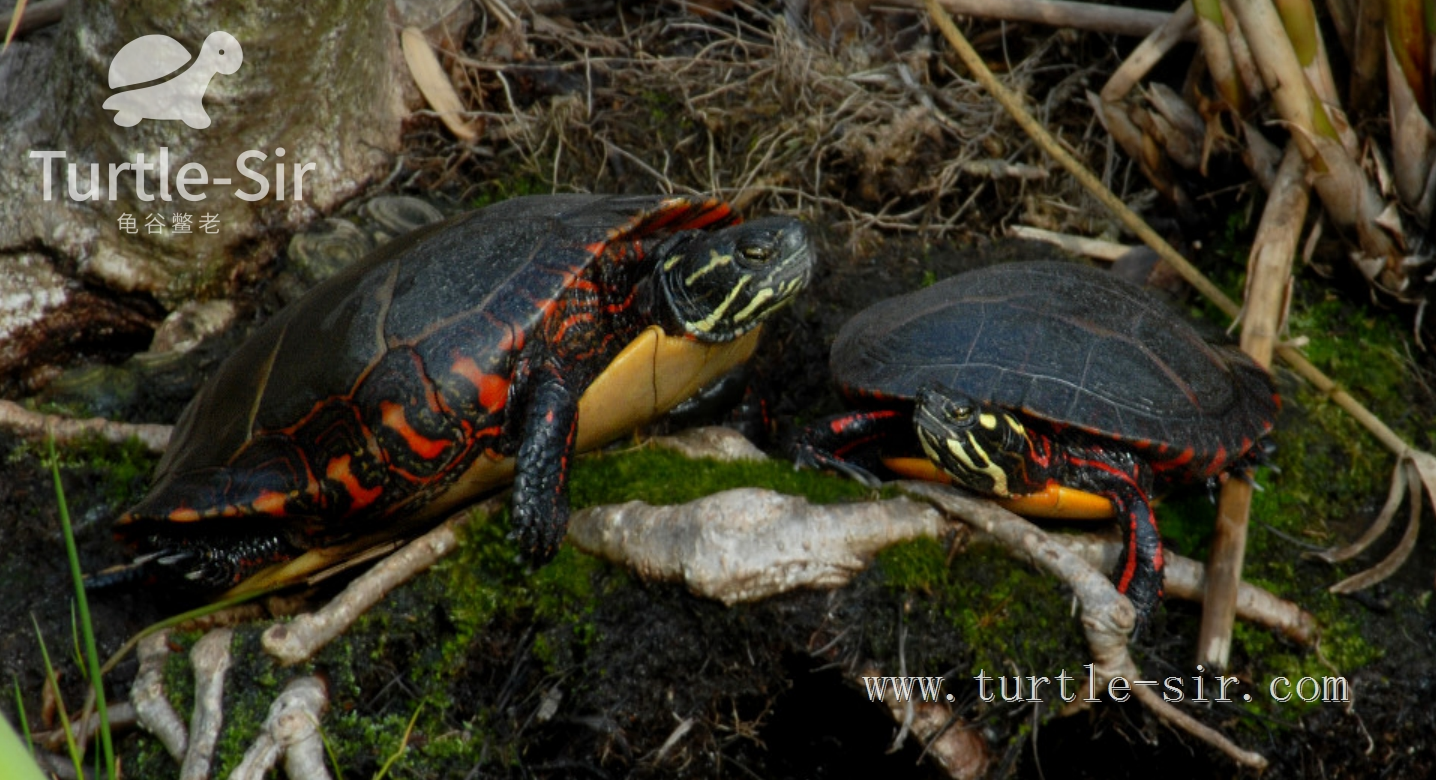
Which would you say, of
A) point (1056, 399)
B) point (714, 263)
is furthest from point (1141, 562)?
point (714, 263)

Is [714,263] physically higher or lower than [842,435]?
higher

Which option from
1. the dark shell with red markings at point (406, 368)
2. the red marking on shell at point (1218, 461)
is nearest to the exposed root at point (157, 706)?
the dark shell with red markings at point (406, 368)

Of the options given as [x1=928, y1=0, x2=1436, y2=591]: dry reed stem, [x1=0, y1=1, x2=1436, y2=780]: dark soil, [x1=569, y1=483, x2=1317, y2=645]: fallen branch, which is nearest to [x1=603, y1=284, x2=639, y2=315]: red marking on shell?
[x1=569, y1=483, x2=1317, y2=645]: fallen branch

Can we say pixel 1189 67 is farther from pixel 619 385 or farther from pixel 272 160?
pixel 272 160

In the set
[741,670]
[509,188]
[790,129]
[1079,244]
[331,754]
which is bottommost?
[331,754]

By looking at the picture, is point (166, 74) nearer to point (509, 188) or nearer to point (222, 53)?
point (222, 53)

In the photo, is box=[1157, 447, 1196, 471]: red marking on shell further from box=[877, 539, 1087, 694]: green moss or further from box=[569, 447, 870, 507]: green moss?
box=[569, 447, 870, 507]: green moss
